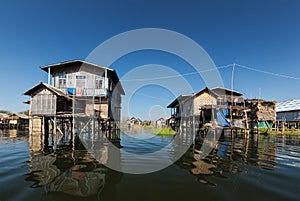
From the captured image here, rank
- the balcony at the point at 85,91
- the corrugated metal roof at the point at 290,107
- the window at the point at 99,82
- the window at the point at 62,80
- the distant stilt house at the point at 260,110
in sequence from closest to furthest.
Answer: the balcony at the point at 85,91 < the window at the point at 99,82 < the window at the point at 62,80 < the distant stilt house at the point at 260,110 < the corrugated metal roof at the point at 290,107

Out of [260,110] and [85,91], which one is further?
[260,110]

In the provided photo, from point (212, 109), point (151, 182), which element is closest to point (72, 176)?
point (151, 182)

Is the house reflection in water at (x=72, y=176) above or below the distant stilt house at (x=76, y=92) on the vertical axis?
below

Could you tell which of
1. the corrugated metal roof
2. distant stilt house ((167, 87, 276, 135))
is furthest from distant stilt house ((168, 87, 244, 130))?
the corrugated metal roof

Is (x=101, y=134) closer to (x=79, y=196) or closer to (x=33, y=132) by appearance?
(x=33, y=132)

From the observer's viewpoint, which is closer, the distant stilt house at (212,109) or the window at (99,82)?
the window at (99,82)

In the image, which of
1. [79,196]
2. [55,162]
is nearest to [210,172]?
[79,196]

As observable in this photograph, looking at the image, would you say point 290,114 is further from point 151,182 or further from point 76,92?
point 151,182

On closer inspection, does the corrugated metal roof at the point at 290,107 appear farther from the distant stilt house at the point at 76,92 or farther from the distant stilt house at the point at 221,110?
the distant stilt house at the point at 76,92

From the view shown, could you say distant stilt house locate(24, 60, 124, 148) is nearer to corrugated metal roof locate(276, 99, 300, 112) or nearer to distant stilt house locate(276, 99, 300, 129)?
distant stilt house locate(276, 99, 300, 129)

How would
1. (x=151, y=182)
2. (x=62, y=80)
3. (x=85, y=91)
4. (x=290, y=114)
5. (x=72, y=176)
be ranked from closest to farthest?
(x=151, y=182) → (x=72, y=176) → (x=85, y=91) → (x=62, y=80) → (x=290, y=114)

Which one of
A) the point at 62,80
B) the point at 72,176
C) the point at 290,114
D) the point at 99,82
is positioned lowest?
the point at 72,176

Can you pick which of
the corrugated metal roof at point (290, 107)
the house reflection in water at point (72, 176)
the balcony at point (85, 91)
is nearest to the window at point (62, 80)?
the balcony at point (85, 91)

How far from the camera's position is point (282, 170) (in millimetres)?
7805
